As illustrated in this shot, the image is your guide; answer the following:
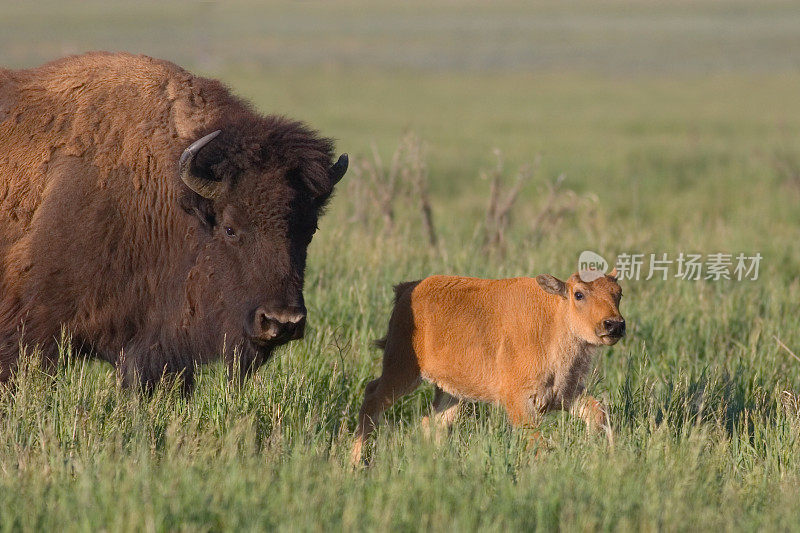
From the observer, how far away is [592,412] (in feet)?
19.2

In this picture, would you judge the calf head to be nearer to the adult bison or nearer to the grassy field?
the grassy field

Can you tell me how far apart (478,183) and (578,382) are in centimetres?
1601

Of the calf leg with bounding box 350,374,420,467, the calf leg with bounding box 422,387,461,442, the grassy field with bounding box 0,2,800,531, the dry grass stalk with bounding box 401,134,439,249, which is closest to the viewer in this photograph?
the grassy field with bounding box 0,2,800,531

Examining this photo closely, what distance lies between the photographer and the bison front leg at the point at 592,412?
5.73 meters

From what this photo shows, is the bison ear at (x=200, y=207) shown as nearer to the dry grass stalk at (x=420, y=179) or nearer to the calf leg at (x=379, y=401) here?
the calf leg at (x=379, y=401)

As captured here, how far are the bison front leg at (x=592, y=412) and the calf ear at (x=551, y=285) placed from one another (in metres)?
0.61

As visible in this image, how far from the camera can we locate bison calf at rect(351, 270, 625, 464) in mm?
5910

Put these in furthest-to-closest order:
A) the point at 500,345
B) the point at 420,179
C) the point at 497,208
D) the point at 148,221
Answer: the point at 420,179, the point at 497,208, the point at 148,221, the point at 500,345

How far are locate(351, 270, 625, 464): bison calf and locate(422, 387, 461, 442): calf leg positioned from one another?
0.05ft

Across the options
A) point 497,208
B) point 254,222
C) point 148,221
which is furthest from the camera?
point 497,208

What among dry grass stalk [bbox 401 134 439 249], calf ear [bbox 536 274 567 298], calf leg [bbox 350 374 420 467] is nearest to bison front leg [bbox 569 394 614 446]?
calf ear [bbox 536 274 567 298]

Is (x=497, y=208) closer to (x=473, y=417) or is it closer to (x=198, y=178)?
(x=473, y=417)

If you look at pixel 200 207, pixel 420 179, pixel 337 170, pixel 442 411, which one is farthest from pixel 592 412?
pixel 420 179

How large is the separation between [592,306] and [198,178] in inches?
91.9
